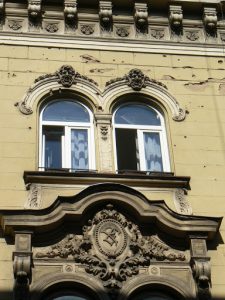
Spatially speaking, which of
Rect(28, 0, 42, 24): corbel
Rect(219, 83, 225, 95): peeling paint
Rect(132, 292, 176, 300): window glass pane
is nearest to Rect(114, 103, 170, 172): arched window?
Rect(219, 83, 225, 95): peeling paint

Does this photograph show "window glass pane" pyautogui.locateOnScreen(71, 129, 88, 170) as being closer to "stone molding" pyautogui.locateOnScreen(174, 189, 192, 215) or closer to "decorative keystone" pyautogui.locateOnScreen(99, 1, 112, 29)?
"stone molding" pyautogui.locateOnScreen(174, 189, 192, 215)

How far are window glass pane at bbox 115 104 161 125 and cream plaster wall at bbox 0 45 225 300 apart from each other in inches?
14.4

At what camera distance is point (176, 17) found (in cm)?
1196

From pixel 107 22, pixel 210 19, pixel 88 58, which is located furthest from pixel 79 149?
pixel 210 19

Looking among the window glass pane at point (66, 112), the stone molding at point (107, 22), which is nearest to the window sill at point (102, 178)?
the window glass pane at point (66, 112)

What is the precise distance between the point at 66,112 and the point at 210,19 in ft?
10.9

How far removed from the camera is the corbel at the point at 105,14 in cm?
1180

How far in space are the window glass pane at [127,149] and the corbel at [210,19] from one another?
267cm

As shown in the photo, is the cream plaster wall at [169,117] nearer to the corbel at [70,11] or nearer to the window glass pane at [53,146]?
the window glass pane at [53,146]

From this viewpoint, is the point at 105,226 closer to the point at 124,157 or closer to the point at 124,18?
the point at 124,157

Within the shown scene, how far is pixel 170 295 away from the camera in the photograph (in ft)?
29.8

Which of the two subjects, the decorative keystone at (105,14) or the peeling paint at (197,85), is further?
the decorative keystone at (105,14)

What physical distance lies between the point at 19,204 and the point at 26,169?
628 millimetres

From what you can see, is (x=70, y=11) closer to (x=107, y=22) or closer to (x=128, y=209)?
(x=107, y=22)
